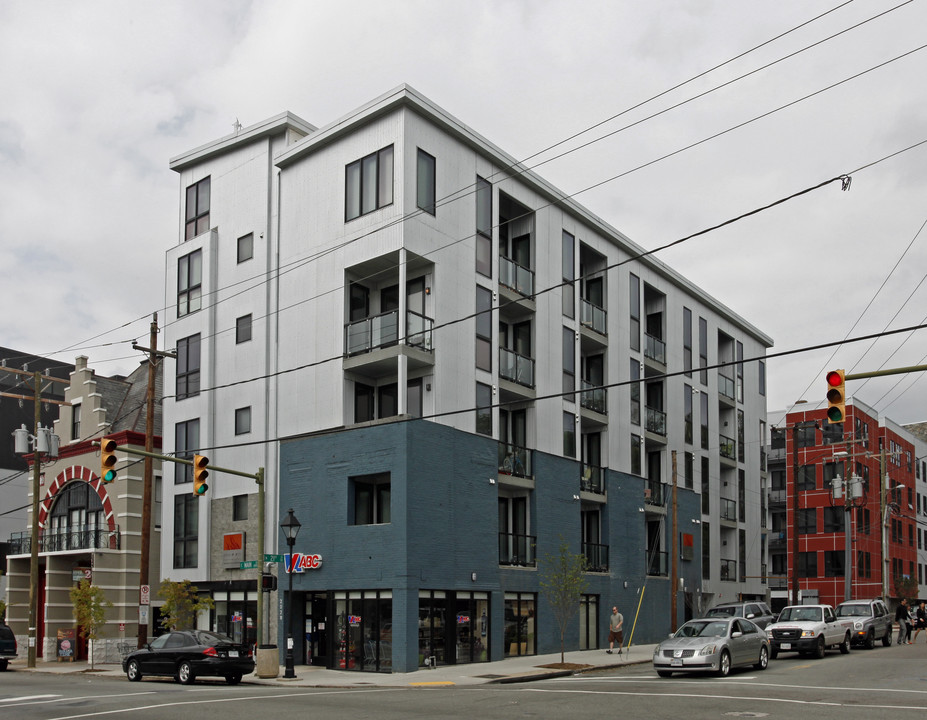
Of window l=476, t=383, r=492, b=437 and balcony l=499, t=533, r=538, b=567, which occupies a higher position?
window l=476, t=383, r=492, b=437

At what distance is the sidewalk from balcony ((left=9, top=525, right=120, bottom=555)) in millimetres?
5319

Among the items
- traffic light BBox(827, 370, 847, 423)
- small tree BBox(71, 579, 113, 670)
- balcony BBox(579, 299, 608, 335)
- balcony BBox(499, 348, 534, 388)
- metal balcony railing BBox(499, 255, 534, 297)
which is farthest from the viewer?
balcony BBox(579, 299, 608, 335)

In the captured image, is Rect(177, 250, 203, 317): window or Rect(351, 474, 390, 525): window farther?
Rect(177, 250, 203, 317): window

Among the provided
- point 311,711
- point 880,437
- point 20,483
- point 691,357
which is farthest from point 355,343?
point 880,437

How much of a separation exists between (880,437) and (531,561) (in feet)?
184

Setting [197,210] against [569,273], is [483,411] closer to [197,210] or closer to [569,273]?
[569,273]

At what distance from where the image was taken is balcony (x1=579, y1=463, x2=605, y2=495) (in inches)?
1575

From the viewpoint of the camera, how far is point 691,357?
50656 millimetres

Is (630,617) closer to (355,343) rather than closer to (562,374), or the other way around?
(562,374)

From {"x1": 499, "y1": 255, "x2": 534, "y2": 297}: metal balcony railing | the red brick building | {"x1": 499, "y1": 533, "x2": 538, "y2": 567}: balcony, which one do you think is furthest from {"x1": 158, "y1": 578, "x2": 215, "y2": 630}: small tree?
the red brick building

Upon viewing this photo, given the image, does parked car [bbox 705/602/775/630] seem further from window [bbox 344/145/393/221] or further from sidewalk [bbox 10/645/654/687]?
window [bbox 344/145/393/221]

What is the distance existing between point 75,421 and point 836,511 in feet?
190

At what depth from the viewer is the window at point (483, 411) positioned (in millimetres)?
33797

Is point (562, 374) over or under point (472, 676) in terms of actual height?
over
